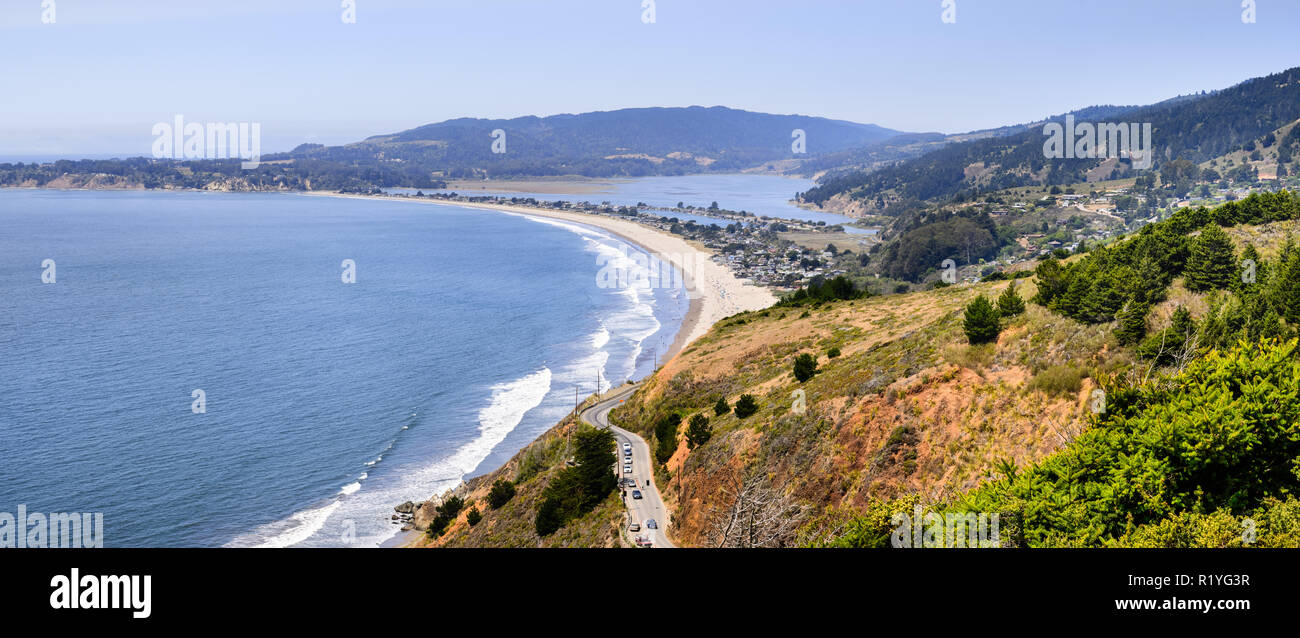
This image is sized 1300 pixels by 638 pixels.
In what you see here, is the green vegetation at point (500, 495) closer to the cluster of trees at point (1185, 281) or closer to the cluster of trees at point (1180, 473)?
the cluster of trees at point (1185, 281)

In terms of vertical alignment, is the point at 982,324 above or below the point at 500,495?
above

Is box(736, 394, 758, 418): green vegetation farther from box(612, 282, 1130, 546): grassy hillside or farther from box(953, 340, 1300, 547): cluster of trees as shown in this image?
box(953, 340, 1300, 547): cluster of trees

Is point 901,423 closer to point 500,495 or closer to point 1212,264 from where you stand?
point 1212,264

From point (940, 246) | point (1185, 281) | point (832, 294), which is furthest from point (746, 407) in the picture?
point (940, 246)

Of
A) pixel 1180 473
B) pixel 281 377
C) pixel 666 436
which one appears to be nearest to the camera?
pixel 1180 473
